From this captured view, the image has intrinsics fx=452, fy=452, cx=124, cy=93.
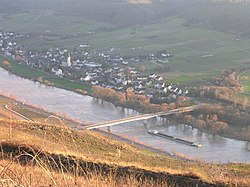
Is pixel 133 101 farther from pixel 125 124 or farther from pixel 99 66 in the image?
pixel 99 66

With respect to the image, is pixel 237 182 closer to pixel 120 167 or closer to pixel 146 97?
pixel 120 167

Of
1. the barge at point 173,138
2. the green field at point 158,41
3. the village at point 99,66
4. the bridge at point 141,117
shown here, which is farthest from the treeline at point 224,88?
the barge at point 173,138

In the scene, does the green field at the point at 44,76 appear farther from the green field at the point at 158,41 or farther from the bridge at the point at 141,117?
the bridge at the point at 141,117

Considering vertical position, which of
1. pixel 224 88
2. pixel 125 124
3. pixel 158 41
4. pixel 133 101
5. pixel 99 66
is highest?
pixel 158 41

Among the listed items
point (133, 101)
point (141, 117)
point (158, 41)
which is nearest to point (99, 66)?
point (158, 41)

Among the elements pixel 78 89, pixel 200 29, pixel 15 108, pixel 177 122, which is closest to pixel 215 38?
pixel 200 29
